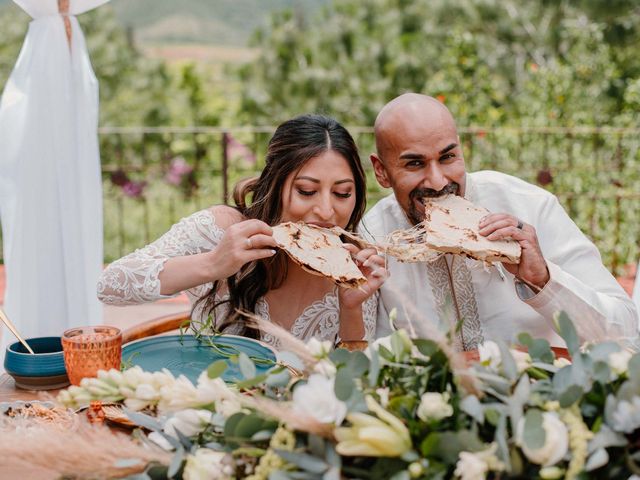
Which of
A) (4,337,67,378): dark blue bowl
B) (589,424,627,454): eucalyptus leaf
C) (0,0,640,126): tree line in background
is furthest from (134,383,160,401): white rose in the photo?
(0,0,640,126): tree line in background

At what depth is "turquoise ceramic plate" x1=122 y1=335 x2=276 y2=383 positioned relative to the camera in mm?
1805

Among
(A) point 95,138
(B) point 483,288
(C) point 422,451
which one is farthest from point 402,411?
(A) point 95,138

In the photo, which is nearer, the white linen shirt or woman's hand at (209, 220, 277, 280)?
woman's hand at (209, 220, 277, 280)

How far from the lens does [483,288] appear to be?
2623 mm

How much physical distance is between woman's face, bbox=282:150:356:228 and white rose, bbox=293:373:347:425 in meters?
1.30

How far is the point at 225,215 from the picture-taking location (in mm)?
2488

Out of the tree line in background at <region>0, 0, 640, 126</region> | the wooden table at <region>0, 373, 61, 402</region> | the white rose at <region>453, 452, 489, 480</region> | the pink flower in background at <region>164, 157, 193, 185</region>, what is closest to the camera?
the white rose at <region>453, 452, 489, 480</region>

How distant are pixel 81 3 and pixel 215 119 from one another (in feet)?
27.0

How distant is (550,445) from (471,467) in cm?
10

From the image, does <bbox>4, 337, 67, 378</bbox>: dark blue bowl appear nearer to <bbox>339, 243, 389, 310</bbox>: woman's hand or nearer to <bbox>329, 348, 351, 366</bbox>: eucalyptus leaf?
<bbox>339, 243, 389, 310</bbox>: woman's hand

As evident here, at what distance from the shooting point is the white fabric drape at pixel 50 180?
3096mm

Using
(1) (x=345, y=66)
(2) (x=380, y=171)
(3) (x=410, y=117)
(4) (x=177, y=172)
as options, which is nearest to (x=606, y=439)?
(3) (x=410, y=117)

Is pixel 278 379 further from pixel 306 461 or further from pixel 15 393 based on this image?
pixel 15 393

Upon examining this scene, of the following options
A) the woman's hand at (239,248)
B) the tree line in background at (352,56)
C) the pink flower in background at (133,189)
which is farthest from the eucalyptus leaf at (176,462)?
the tree line in background at (352,56)
